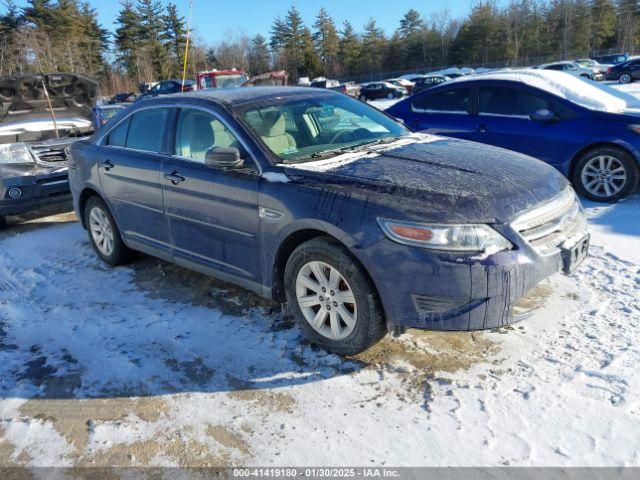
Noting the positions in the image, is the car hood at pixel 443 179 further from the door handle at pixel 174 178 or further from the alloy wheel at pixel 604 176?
the alloy wheel at pixel 604 176

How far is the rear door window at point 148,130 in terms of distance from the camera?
4.30 meters

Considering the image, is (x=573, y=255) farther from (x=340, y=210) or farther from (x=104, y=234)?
(x=104, y=234)

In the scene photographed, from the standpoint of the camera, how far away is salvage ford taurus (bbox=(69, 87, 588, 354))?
2.78 meters

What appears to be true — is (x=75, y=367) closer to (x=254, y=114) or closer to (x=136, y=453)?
(x=136, y=453)

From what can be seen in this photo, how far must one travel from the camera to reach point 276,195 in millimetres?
3291

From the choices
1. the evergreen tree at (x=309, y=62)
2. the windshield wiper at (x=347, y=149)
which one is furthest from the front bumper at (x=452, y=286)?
the evergreen tree at (x=309, y=62)

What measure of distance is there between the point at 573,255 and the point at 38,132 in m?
7.04

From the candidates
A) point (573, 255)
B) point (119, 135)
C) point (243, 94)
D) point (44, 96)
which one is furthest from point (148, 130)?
point (44, 96)

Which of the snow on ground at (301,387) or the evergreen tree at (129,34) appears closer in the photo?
the snow on ground at (301,387)

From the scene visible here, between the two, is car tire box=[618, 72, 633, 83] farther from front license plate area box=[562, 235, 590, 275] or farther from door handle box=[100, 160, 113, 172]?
door handle box=[100, 160, 113, 172]

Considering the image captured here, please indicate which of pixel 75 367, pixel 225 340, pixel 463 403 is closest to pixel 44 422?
pixel 75 367

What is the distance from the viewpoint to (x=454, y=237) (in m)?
2.74

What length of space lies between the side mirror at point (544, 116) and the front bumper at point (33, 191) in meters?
6.04

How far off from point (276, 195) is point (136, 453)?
1.64m
